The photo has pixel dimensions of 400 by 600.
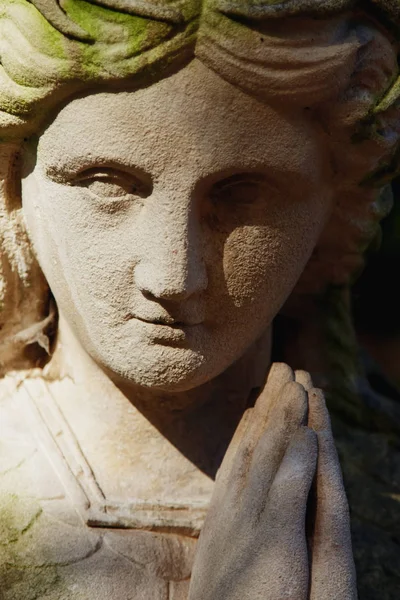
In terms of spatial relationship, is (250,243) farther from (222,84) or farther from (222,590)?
(222,590)

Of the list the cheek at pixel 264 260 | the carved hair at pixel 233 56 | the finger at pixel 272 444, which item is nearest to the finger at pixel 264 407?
the finger at pixel 272 444

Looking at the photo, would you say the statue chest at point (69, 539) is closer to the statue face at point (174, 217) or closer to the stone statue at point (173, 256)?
the stone statue at point (173, 256)

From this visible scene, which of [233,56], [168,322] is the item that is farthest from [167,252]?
[233,56]

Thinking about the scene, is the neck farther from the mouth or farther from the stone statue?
the mouth

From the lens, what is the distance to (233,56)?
1478 mm

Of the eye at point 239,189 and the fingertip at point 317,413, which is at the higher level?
the eye at point 239,189

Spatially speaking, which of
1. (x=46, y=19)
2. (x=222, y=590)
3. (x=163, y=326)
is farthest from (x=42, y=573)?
(x=46, y=19)

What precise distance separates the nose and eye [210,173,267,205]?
0.06 metres

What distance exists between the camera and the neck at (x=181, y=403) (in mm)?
1811

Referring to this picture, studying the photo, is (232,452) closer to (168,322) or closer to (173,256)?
(168,322)

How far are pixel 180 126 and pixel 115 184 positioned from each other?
0.45 ft

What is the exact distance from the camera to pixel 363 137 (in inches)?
64.7

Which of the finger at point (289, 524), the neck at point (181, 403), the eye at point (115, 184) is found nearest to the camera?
the finger at point (289, 524)

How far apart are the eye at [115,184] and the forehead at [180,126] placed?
0.03m
